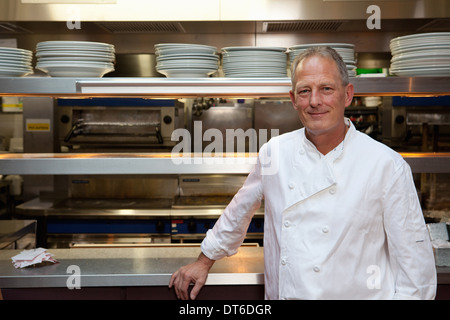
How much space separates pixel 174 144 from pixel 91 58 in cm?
281

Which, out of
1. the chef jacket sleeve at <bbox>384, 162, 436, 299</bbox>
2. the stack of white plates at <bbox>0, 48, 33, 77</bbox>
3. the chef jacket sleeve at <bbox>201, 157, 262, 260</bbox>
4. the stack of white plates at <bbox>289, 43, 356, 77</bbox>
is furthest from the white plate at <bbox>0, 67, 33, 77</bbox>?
the chef jacket sleeve at <bbox>384, 162, 436, 299</bbox>

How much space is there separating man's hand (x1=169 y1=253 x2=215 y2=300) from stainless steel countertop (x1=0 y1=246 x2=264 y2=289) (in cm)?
4

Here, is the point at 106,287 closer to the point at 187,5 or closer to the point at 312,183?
the point at 312,183

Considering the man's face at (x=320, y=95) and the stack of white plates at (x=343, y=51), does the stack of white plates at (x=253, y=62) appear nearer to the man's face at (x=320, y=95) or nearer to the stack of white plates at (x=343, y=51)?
the stack of white plates at (x=343, y=51)

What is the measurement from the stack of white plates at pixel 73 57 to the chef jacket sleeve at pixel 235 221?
0.85 m

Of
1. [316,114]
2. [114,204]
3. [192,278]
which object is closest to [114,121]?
[114,204]

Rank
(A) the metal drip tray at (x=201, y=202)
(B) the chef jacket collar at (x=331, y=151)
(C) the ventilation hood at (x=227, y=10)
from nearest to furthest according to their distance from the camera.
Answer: (B) the chef jacket collar at (x=331, y=151), (C) the ventilation hood at (x=227, y=10), (A) the metal drip tray at (x=201, y=202)

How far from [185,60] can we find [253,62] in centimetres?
30

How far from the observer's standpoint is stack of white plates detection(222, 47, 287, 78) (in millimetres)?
2096

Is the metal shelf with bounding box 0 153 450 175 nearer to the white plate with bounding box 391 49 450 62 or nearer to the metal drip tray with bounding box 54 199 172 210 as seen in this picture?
the white plate with bounding box 391 49 450 62

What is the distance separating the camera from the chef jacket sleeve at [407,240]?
1.57 m

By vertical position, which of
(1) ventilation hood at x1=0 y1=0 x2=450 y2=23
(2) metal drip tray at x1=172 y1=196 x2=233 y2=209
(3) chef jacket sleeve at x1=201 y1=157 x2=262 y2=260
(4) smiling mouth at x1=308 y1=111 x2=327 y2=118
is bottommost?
(2) metal drip tray at x1=172 y1=196 x2=233 y2=209

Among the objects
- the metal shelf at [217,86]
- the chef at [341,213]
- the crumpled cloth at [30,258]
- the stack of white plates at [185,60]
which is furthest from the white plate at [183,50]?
the crumpled cloth at [30,258]

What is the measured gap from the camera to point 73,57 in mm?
2059
